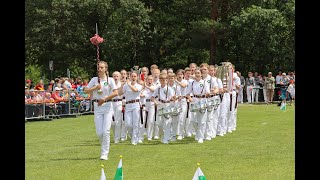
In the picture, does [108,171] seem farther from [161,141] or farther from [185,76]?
[185,76]

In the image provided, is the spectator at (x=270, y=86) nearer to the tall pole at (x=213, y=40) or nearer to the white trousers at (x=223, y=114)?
the tall pole at (x=213, y=40)

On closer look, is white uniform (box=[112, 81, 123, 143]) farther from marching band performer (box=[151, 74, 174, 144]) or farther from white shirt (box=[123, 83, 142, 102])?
marching band performer (box=[151, 74, 174, 144])

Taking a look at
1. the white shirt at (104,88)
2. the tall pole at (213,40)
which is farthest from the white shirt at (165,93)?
the tall pole at (213,40)

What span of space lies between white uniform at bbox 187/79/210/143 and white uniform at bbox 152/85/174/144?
2.23ft

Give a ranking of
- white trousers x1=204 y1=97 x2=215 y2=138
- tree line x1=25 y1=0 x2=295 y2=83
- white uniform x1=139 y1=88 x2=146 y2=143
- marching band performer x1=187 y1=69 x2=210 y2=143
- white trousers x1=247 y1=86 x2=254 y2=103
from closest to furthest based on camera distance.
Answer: marching band performer x1=187 y1=69 x2=210 y2=143
white trousers x1=204 y1=97 x2=215 y2=138
white uniform x1=139 y1=88 x2=146 y2=143
white trousers x1=247 y1=86 x2=254 y2=103
tree line x1=25 y1=0 x2=295 y2=83

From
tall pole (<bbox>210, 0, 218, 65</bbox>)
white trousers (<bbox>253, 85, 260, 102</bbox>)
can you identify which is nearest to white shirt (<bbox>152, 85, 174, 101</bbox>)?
white trousers (<bbox>253, 85, 260, 102</bbox>)

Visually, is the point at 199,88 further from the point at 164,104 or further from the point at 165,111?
the point at 165,111

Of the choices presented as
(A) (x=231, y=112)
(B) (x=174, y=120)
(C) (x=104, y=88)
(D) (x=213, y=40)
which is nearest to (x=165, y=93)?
(B) (x=174, y=120)

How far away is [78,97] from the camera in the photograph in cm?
3609

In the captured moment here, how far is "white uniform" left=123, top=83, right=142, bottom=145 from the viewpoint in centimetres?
2061

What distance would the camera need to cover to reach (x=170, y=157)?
16.8 m

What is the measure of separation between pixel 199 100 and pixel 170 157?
4.47m

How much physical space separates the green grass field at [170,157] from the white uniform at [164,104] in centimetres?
36
